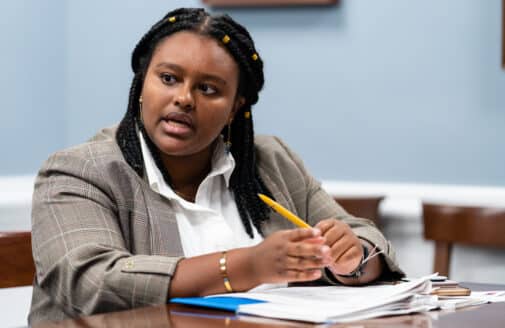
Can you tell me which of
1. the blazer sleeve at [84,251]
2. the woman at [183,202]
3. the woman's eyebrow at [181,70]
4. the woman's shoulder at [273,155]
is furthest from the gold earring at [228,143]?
the blazer sleeve at [84,251]

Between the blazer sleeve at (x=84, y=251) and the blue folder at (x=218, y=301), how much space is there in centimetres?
6

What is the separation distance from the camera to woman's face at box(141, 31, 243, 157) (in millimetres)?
2100

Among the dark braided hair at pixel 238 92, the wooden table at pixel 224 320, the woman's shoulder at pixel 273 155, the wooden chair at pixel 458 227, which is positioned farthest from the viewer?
the wooden chair at pixel 458 227

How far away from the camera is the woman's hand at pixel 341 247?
191 centimetres

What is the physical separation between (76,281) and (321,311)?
0.56 m

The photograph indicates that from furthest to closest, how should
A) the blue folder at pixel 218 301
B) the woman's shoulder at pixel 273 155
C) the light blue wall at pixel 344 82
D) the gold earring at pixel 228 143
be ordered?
1. the light blue wall at pixel 344 82
2. the woman's shoulder at pixel 273 155
3. the gold earring at pixel 228 143
4. the blue folder at pixel 218 301

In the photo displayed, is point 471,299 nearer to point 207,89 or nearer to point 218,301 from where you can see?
point 218,301

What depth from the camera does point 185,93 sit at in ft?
6.84

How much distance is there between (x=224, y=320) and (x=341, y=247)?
512 mm

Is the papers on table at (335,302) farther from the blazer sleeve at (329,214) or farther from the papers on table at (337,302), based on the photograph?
the blazer sleeve at (329,214)

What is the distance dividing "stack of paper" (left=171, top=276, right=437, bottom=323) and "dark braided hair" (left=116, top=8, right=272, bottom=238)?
0.46 m

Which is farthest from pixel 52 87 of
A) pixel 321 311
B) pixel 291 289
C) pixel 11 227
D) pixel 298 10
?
pixel 321 311

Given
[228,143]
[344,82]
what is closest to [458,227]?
[344,82]

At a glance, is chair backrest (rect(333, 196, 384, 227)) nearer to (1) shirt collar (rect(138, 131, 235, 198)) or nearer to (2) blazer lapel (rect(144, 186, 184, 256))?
Result: (1) shirt collar (rect(138, 131, 235, 198))
